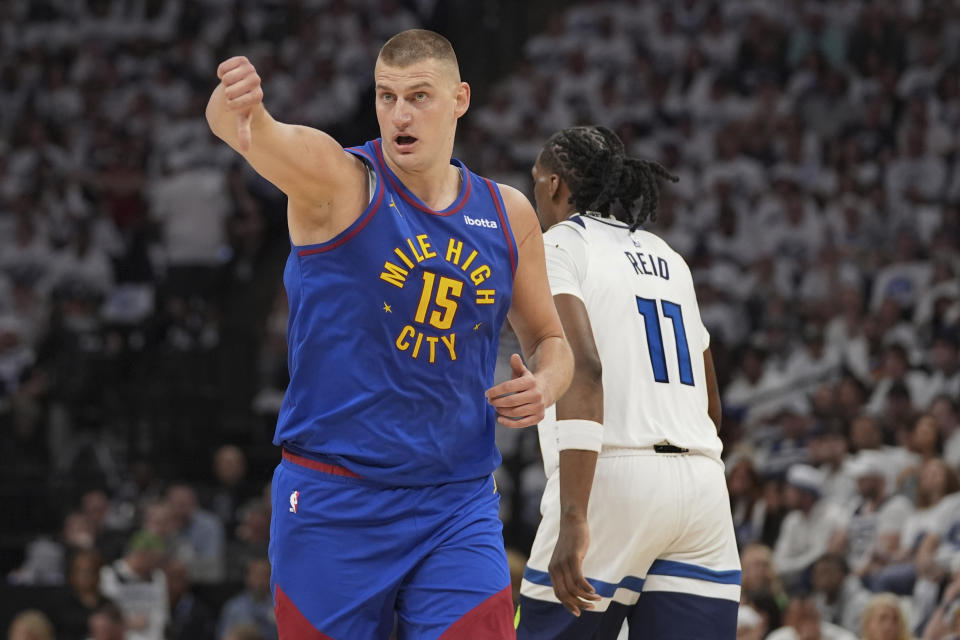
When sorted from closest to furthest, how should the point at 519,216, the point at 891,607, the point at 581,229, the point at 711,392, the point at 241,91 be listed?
the point at 241,91 → the point at 519,216 → the point at 581,229 → the point at 711,392 → the point at 891,607

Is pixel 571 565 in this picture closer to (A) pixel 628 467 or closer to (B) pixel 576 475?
(B) pixel 576 475

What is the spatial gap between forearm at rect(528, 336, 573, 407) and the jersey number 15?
58cm

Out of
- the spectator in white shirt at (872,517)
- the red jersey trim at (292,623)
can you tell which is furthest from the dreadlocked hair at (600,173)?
the spectator in white shirt at (872,517)

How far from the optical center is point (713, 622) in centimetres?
455

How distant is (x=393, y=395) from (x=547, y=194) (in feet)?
5.18

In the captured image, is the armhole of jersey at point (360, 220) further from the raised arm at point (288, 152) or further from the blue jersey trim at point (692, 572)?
the blue jersey trim at point (692, 572)

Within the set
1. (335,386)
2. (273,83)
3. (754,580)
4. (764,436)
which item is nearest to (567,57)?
(273,83)

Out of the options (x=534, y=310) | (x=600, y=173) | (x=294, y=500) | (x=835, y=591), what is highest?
(x=600, y=173)

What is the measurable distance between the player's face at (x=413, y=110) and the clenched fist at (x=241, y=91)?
569 mm

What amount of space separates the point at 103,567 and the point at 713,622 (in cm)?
730

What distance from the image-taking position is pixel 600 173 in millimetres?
5125

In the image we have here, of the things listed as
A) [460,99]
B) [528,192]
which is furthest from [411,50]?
[528,192]

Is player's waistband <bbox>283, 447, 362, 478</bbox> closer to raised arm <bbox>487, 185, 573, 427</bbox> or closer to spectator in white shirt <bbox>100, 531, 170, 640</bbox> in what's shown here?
raised arm <bbox>487, 185, 573, 427</bbox>

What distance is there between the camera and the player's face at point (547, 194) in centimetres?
518
